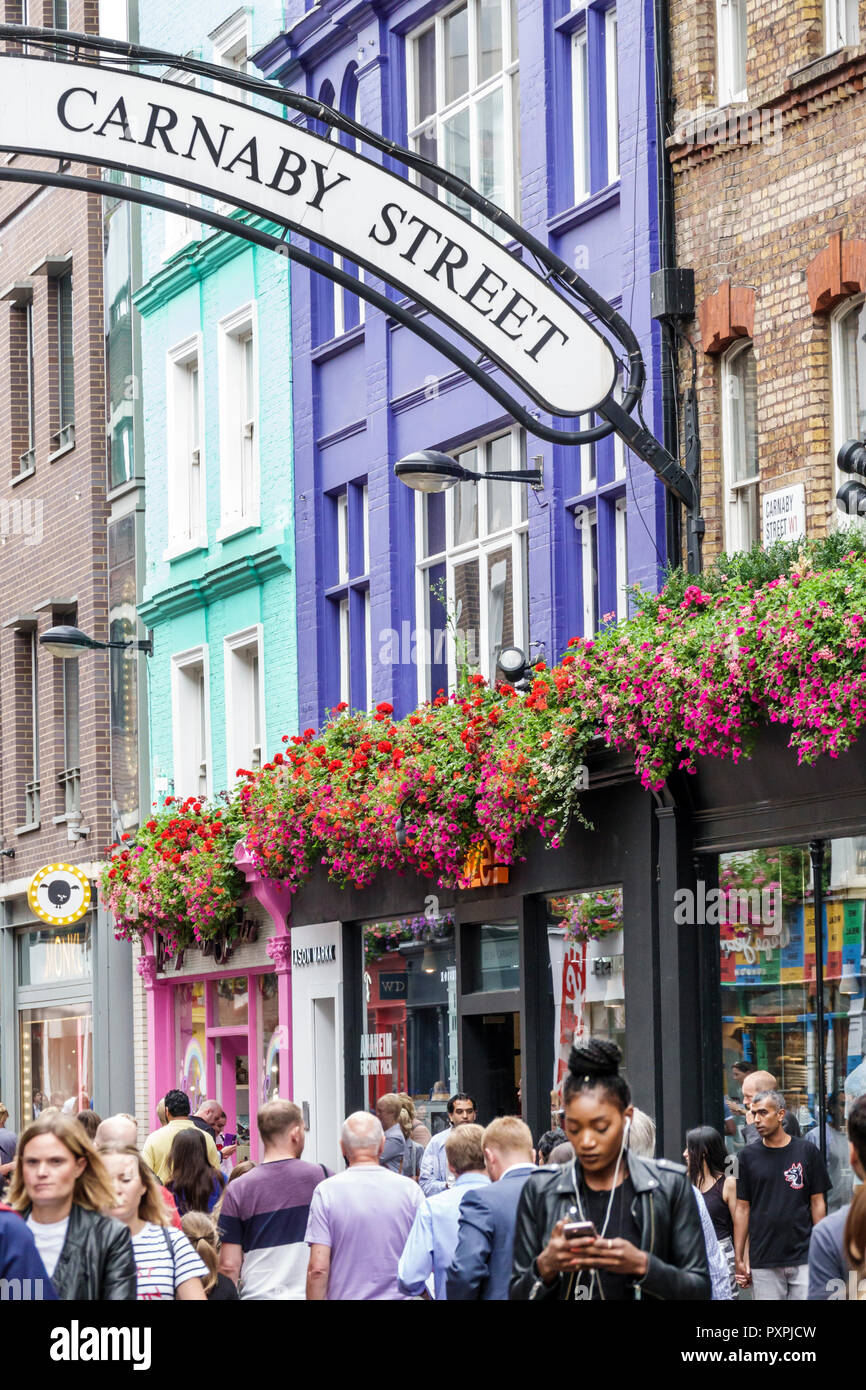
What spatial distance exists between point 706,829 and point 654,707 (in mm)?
1936

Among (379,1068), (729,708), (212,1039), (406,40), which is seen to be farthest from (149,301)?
(729,708)

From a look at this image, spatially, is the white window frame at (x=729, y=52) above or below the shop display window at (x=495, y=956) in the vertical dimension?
above

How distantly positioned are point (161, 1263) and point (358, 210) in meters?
6.37

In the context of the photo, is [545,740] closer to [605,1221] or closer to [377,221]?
[377,221]

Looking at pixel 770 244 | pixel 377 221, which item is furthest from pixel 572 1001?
pixel 377 221

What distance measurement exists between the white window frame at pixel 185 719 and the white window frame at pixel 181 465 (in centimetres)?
121

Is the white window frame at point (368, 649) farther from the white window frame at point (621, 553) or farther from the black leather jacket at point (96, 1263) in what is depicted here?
the black leather jacket at point (96, 1263)

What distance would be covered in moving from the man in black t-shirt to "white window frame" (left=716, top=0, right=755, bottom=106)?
818 centimetres

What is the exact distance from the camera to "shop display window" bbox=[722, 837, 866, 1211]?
15375 mm

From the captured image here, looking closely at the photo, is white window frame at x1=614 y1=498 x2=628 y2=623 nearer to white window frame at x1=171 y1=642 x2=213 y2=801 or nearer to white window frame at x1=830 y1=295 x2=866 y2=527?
white window frame at x1=830 y1=295 x2=866 y2=527

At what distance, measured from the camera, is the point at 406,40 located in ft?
76.2

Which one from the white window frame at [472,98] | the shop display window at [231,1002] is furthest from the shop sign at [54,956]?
the white window frame at [472,98]

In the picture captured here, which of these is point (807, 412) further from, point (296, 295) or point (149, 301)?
point (149, 301)

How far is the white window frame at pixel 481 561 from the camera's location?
20.6 metres
